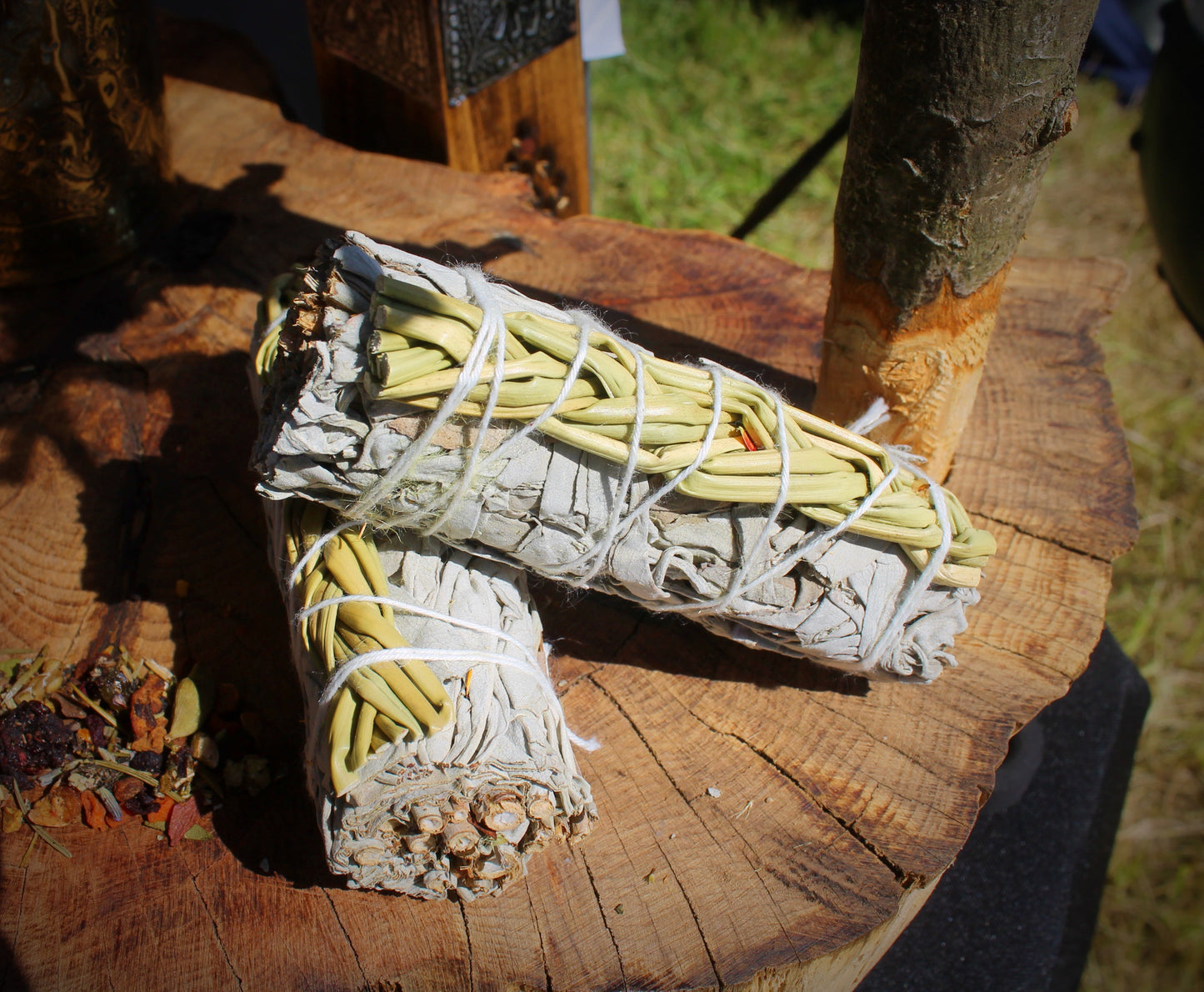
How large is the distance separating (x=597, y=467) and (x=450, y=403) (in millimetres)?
190

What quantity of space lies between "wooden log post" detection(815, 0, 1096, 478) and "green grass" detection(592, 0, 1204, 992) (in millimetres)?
1547

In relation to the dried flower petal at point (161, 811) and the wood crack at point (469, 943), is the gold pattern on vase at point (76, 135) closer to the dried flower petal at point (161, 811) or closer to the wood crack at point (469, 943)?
the dried flower petal at point (161, 811)

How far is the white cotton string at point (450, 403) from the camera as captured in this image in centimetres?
91

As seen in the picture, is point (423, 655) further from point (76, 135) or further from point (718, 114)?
point (718, 114)

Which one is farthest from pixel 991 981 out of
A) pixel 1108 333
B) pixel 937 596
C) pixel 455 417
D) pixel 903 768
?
pixel 1108 333

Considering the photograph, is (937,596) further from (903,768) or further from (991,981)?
(991,981)

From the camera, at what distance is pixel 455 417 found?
3.13ft

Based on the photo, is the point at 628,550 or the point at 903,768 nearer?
the point at 628,550

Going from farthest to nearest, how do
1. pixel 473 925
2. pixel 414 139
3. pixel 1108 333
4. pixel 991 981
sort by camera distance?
pixel 1108 333, pixel 414 139, pixel 991 981, pixel 473 925

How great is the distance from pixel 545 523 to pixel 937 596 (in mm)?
525

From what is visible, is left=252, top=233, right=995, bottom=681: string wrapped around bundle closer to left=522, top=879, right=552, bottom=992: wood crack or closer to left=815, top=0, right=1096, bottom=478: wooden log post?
left=815, top=0, right=1096, bottom=478: wooden log post

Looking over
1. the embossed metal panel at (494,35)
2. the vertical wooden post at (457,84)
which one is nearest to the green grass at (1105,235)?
the vertical wooden post at (457,84)

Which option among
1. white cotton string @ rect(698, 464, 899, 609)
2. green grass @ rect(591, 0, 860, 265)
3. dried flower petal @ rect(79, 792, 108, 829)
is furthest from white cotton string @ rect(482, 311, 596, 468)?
green grass @ rect(591, 0, 860, 265)

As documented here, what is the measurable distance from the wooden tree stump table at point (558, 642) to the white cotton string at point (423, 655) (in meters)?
0.21
